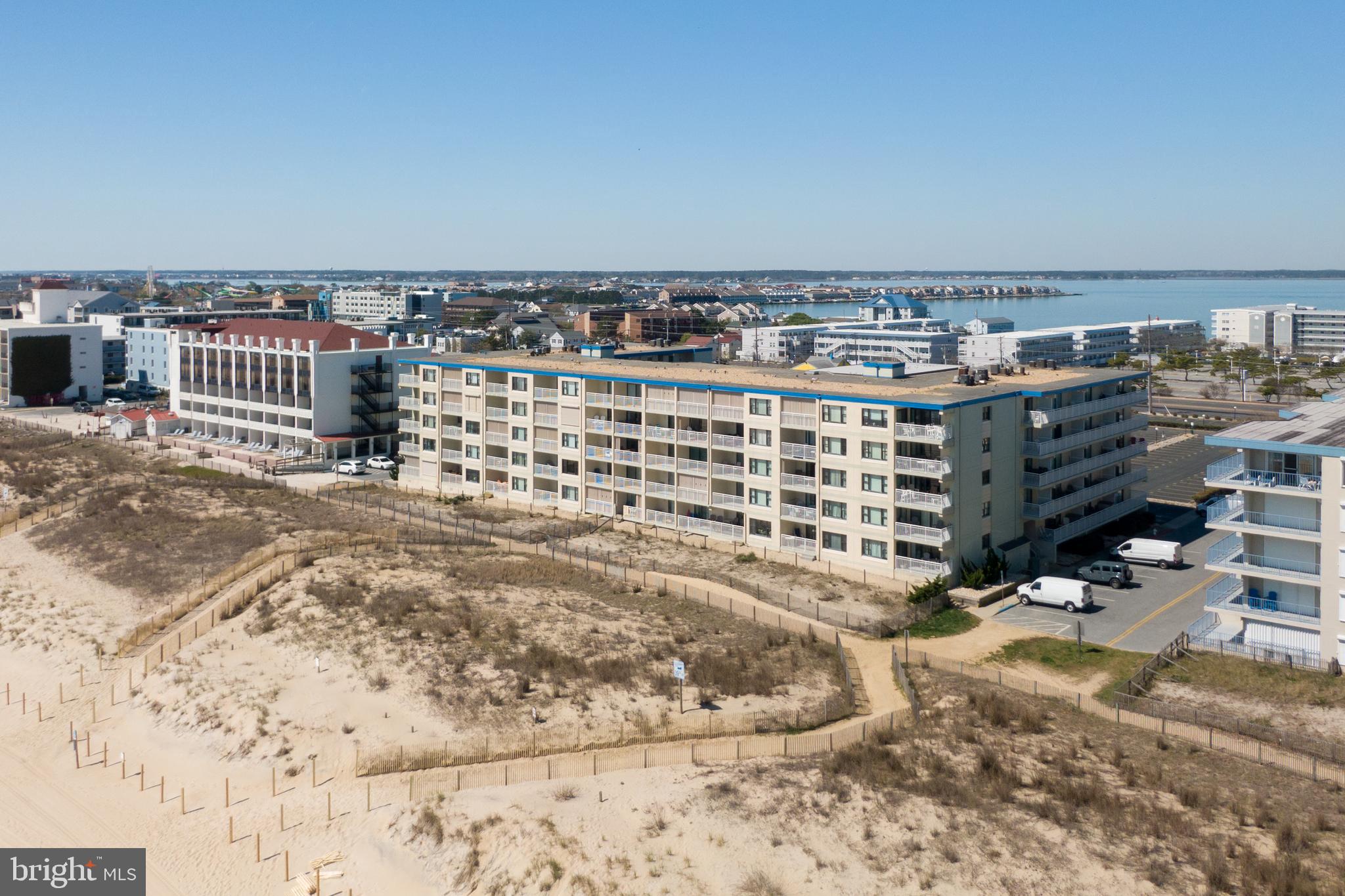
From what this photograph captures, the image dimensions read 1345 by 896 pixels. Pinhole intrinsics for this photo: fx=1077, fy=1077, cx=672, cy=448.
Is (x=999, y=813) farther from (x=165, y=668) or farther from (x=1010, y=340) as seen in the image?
(x=1010, y=340)

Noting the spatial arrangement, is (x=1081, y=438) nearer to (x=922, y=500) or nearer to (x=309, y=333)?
(x=922, y=500)

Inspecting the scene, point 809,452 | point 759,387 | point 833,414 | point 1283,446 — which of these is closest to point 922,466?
point 833,414

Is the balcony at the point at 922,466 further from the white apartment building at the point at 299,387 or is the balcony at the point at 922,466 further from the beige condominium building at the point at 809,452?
the white apartment building at the point at 299,387

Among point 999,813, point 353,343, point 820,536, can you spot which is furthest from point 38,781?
point 353,343

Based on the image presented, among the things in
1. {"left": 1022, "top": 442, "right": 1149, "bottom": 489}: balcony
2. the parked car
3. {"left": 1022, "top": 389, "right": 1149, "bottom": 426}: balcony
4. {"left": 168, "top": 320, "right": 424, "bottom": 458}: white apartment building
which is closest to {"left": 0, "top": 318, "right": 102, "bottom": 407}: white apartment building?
{"left": 168, "top": 320, "right": 424, "bottom": 458}: white apartment building

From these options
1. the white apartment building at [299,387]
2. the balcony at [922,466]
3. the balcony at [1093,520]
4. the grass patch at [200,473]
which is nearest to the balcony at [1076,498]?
the balcony at [1093,520]

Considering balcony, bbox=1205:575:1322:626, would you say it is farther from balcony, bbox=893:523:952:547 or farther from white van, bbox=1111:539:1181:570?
white van, bbox=1111:539:1181:570
